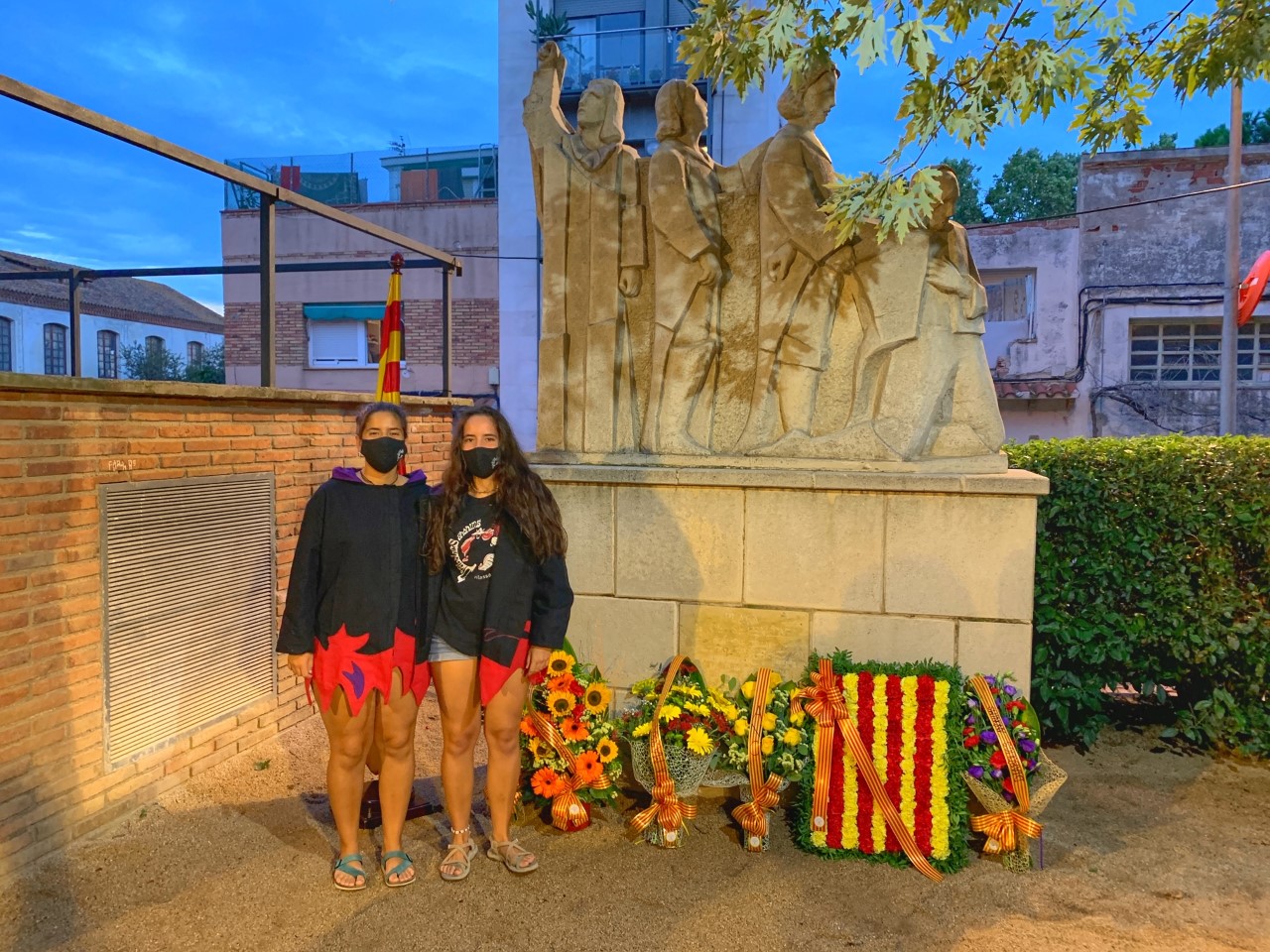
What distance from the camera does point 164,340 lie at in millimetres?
21719

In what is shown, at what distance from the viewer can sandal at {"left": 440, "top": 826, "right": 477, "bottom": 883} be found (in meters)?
3.28

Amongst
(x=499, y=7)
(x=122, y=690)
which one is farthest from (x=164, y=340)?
(x=122, y=690)

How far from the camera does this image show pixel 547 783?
367cm

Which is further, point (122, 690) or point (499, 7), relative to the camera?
point (499, 7)

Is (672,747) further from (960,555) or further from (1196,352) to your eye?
(1196,352)

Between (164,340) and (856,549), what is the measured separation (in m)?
22.3

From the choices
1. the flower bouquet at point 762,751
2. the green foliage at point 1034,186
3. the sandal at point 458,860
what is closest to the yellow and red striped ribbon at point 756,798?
the flower bouquet at point 762,751

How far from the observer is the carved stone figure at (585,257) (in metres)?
4.34

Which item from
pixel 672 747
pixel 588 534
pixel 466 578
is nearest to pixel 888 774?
pixel 672 747

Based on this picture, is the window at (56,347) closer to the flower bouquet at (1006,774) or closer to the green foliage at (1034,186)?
the flower bouquet at (1006,774)

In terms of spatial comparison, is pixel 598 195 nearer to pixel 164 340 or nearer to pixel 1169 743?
pixel 1169 743

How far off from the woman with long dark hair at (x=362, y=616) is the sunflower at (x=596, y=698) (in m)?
0.83

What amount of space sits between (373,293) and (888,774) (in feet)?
56.3

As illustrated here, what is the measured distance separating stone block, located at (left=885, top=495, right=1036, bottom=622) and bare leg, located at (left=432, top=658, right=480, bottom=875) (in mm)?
1852
